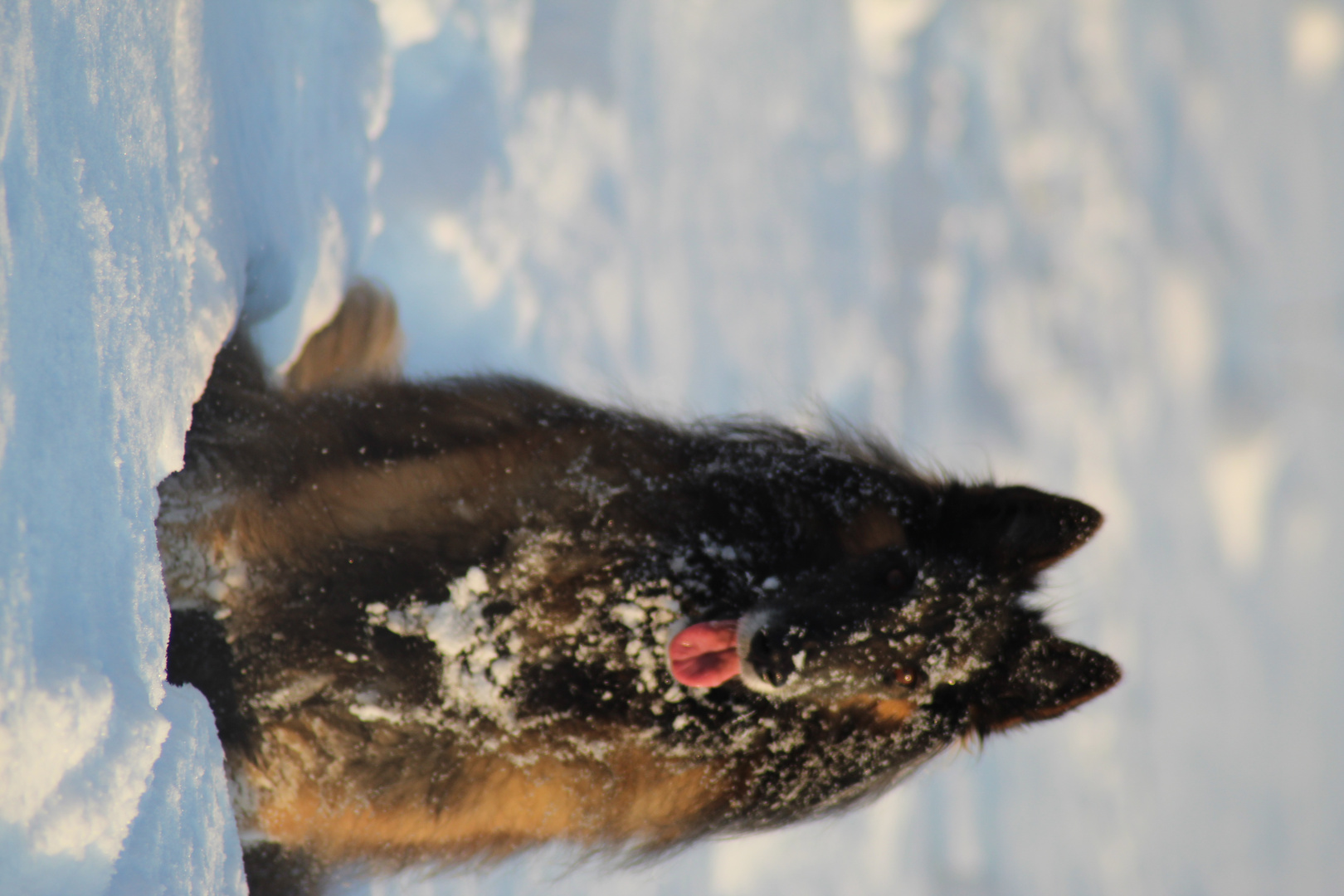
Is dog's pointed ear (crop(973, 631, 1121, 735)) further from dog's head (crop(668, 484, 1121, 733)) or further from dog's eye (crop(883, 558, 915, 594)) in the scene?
dog's eye (crop(883, 558, 915, 594))

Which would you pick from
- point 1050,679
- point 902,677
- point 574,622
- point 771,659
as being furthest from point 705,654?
point 1050,679

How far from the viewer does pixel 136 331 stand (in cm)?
183

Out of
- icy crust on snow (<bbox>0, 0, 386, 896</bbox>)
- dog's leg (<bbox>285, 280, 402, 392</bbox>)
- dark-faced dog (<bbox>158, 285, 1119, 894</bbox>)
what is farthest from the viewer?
dog's leg (<bbox>285, 280, 402, 392</bbox>)

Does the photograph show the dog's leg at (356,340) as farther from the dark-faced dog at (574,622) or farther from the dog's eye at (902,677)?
the dog's eye at (902,677)

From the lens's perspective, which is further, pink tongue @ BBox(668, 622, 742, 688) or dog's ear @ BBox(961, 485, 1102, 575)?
dog's ear @ BBox(961, 485, 1102, 575)

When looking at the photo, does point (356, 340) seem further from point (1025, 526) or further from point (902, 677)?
point (1025, 526)

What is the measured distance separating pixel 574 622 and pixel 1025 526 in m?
1.41

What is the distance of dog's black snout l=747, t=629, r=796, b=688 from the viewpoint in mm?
2070

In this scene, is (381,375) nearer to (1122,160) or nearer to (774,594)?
(774,594)

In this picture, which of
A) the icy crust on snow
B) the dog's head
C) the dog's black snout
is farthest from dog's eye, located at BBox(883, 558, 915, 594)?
the icy crust on snow

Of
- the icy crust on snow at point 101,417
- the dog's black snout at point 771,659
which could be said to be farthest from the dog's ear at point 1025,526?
the icy crust on snow at point 101,417

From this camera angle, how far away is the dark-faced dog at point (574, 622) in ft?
7.48

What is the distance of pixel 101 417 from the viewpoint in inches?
62.4

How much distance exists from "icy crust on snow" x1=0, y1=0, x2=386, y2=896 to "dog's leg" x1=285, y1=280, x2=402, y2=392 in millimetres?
923
